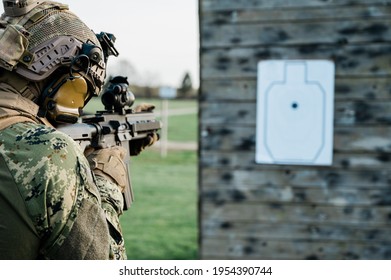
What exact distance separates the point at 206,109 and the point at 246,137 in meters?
0.24

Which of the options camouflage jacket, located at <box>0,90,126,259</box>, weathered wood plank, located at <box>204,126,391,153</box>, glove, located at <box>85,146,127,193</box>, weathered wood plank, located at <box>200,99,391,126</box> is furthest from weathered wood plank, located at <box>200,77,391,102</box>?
camouflage jacket, located at <box>0,90,126,259</box>

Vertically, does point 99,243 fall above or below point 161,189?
above

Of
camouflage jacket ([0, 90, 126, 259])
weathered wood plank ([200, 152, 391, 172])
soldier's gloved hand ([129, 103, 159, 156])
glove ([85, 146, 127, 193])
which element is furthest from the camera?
soldier's gloved hand ([129, 103, 159, 156])

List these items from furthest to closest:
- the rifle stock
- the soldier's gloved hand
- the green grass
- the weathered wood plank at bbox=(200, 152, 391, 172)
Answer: the green grass → the soldier's gloved hand → the weathered wood plank at bbox=(200, 152, 391, 172) → the rifle stock

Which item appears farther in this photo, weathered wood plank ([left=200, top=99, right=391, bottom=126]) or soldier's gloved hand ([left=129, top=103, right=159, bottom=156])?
soldier's gloved hand ([left=129, top=103, right=159, bottom=156])

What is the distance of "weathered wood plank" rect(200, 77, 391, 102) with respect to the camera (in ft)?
7.61

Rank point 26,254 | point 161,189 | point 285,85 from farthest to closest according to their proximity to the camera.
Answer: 1. point 161,189
2. point 285,85
3. point 26,254

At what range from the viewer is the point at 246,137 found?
244 centimetres

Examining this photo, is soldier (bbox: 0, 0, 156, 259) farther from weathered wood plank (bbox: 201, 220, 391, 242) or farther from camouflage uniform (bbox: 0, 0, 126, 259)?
weathered wood plank (bbox: 201, 220, 391, 242)

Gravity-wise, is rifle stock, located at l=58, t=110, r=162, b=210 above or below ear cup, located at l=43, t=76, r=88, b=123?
below

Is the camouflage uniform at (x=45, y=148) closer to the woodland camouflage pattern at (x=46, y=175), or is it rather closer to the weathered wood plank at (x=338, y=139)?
the woodland camouflage pattern at (x=46, y=175)

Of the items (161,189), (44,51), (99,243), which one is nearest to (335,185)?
(99,243)

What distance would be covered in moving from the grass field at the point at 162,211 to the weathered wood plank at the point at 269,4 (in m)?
2.16

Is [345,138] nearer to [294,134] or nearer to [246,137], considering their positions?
[294,134]
